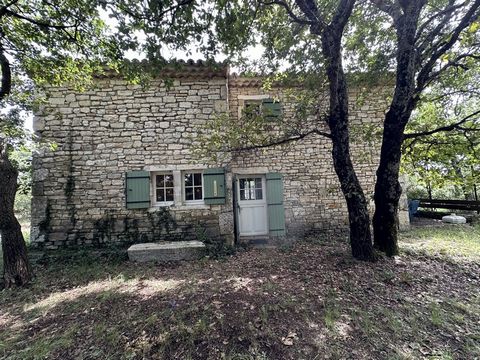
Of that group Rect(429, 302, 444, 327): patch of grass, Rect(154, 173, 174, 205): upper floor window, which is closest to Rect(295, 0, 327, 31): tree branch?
Rect(429, 302, 444, 327): patch of grass

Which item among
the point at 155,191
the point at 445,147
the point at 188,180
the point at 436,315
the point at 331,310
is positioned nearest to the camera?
the point at 436,315

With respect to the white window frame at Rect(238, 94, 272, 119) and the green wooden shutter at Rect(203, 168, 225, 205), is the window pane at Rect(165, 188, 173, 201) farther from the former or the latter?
the white window frame at Rect(238, 94, 272, 119)

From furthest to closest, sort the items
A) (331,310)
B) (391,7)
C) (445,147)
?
(445,147) < (391,7) < (331,310)

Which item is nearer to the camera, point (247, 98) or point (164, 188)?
point (164, 188)

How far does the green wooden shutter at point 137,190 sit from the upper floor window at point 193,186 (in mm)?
891

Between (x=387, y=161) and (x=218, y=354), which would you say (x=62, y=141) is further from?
(x=387, y=161)

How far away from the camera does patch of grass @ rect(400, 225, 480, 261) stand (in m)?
4.35

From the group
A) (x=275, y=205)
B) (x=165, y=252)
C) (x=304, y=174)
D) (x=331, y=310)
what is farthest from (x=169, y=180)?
(x=331, y=310)

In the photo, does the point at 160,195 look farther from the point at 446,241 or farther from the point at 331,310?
the point at 446,241

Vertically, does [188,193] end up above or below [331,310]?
above

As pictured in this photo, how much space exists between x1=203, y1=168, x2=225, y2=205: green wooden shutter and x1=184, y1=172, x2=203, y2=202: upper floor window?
229mm

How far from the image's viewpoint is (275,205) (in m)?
6.14

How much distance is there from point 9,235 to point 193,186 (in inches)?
131

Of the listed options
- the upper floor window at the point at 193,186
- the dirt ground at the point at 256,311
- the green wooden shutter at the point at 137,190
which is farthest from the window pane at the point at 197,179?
the dirt ground at the point at 256,311
